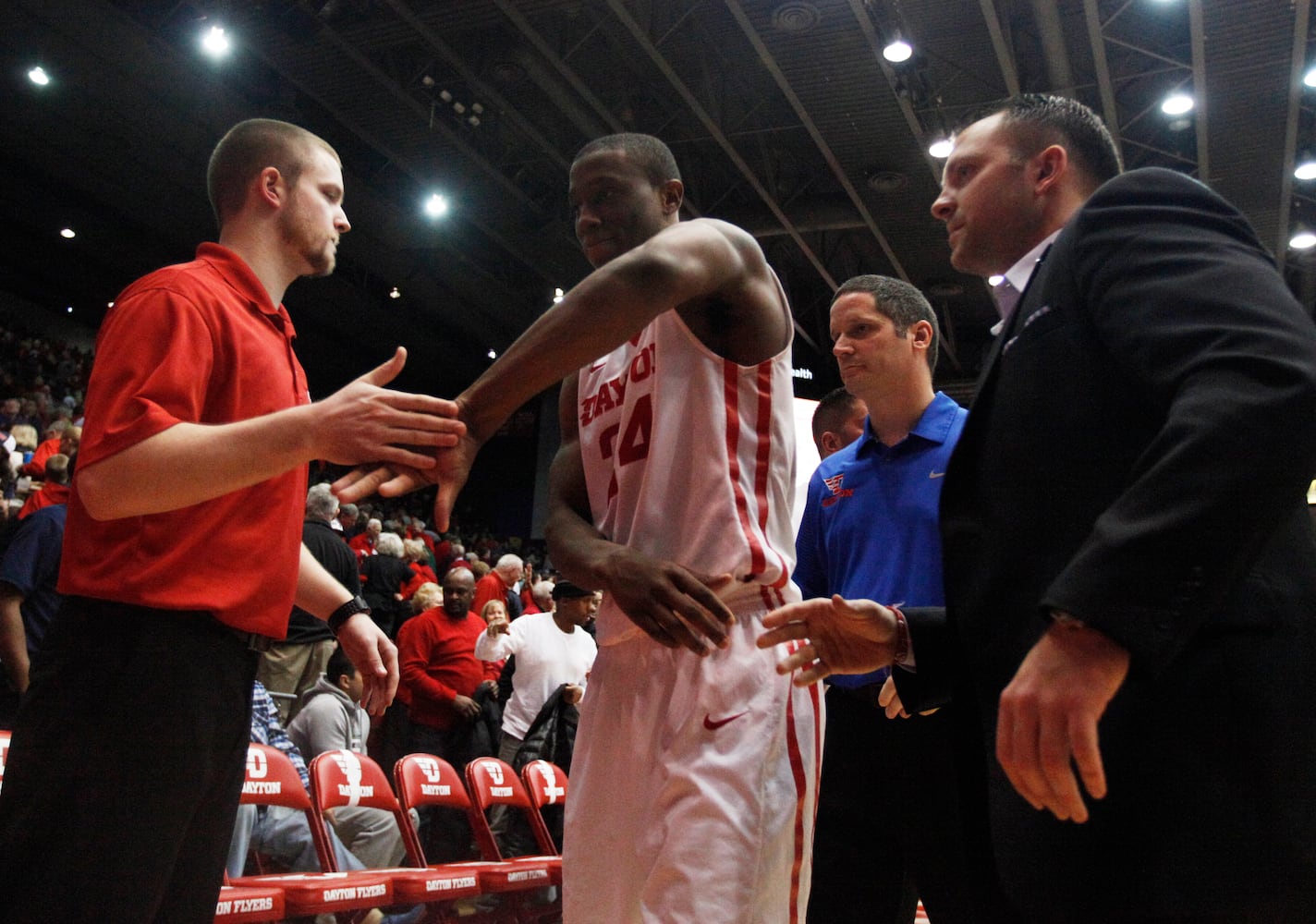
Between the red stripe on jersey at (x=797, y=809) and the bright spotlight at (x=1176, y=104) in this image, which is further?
the bright spotlight at (x=1176, y=104)

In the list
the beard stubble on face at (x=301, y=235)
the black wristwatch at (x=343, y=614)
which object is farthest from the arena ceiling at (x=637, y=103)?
the black wristwatch at (x=343, y=614)

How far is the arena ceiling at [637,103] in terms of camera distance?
36.8 ft

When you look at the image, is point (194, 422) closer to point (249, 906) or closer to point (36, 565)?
point (249, 906)

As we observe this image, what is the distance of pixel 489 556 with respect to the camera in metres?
19.3

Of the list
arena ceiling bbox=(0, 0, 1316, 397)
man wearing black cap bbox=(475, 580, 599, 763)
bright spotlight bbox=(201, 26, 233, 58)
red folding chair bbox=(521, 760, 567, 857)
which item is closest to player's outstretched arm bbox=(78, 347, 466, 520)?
red folding chair bbox=(521, 760, 567, 857)

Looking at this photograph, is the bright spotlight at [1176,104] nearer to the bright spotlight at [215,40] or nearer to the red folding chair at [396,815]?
the bright spotlight at [215,40]

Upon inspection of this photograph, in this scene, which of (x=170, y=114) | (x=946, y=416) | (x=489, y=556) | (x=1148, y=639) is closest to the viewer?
(x=1148, y=639)

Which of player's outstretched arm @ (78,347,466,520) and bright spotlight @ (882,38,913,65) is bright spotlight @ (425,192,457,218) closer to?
bright spotlight @ (882,38,913,65)

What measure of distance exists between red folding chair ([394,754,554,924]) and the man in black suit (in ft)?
12.7

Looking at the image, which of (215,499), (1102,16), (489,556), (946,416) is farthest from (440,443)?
(489,556)

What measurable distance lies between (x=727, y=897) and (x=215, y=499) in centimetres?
121

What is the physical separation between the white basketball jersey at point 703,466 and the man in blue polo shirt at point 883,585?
0.85m

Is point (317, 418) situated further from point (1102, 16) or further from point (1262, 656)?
point (1102, 16)

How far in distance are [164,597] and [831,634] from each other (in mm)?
1205
